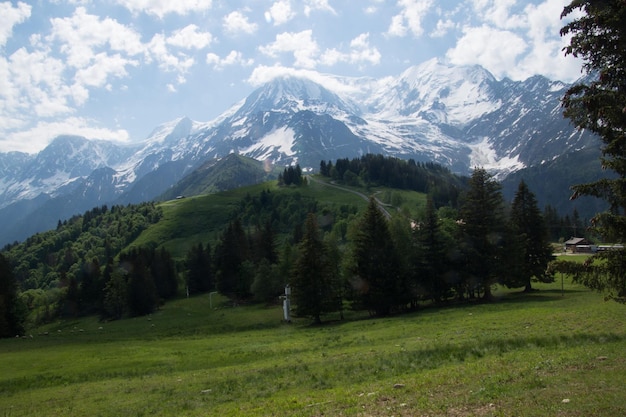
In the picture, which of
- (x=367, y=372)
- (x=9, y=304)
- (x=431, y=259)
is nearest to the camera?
(x=367, y=372)

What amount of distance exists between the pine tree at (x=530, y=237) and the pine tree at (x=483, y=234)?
12.5 ft

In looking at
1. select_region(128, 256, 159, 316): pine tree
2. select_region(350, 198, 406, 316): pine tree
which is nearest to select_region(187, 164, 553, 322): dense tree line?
select_region(350, 198, 406, 316): pine tree

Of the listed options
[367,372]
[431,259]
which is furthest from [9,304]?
[367,372]

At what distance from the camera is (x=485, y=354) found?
21328mm

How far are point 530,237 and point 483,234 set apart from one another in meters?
10.2

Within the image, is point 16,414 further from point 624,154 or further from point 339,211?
point 339,211

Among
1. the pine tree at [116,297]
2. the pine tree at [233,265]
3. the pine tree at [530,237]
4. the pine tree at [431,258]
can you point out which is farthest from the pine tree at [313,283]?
the pine tree at [116,297]

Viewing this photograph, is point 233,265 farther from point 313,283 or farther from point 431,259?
point 431,259

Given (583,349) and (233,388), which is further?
(233,388)

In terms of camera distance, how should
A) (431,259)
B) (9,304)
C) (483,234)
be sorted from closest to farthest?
(483,234) < (431,259) < (9,304)

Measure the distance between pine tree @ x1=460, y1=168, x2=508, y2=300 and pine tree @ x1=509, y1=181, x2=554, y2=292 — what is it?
3.81 m

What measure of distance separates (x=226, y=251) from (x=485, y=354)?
87443 mm

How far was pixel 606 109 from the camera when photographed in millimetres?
16375

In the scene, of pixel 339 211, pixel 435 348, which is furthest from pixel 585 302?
pixel 339 211
